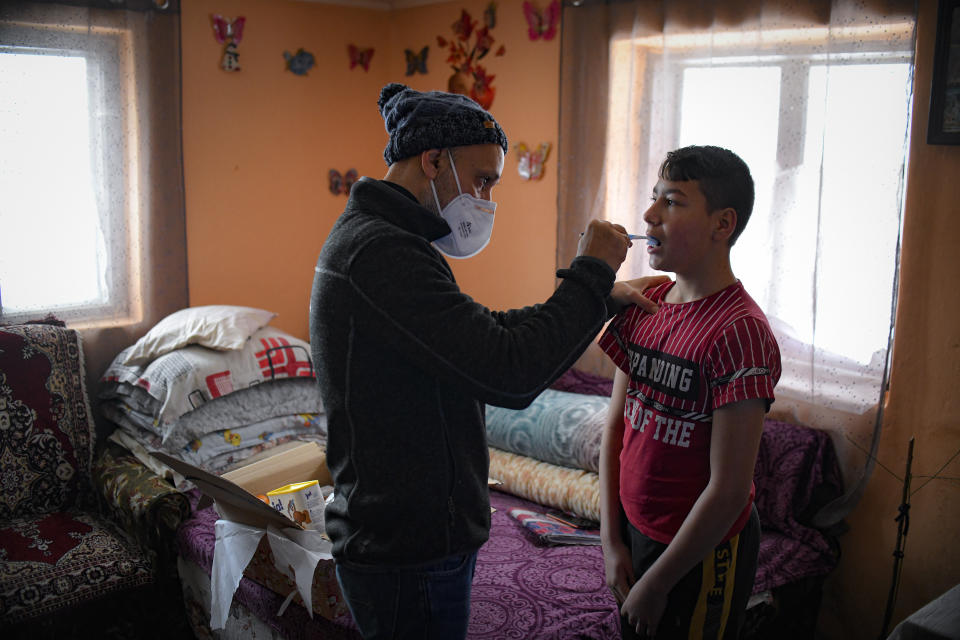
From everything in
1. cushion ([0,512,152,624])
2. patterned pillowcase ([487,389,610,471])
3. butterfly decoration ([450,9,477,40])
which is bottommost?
cushion ([0,512,152,624])

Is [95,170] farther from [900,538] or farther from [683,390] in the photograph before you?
[900,538]

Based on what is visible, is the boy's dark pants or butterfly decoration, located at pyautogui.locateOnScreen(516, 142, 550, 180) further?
butterfly decoration, located at pyautogui.locateOnScreen(516, 142, 550, 180)

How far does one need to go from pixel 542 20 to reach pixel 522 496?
1.75m

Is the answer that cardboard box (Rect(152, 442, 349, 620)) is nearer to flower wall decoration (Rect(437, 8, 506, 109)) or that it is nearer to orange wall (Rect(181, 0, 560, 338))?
orange wall (Rect(181, 0, 560, 338))

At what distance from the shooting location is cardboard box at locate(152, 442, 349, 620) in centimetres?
158

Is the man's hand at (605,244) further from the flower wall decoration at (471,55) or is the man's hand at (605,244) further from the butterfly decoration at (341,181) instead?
the butterfly decoration at (341,181)

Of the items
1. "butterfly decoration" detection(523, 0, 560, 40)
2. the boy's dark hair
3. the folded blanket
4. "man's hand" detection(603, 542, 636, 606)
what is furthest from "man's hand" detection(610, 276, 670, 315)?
"butterfly decoration" detection(523, 0, 560, 40)

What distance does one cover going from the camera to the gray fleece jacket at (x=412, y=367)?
100cm

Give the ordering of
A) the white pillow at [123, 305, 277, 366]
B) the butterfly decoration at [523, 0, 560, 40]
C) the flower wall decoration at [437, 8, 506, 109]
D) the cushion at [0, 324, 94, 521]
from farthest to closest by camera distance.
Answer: the flower wall decoration at [437, 8, 506, 109]
the butterfly decoration at [523, 0, 560, 40]
the white pillow at [123, 305, 277, 366]
the cushion at [0, 324, 94, 521]

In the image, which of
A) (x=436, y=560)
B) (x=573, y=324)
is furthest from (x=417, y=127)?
(x=436, y=560)

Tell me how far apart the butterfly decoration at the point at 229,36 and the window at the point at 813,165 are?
166 cm

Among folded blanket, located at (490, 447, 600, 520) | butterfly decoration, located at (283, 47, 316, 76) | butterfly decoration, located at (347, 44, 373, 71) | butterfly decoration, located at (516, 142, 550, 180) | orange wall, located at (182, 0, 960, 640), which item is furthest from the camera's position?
butterfly decoration, located at (347, 44, 373, 71)

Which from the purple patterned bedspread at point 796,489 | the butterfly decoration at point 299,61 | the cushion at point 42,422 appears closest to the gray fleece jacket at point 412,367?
the purple patterned bedspread at point 796,489

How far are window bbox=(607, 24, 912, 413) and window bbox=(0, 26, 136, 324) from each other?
1.95 m
